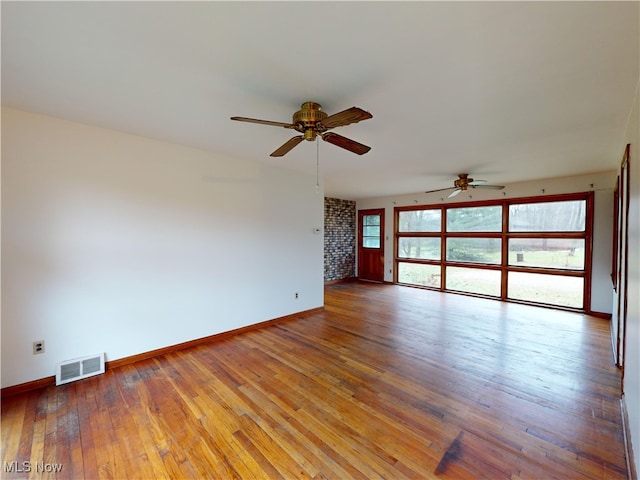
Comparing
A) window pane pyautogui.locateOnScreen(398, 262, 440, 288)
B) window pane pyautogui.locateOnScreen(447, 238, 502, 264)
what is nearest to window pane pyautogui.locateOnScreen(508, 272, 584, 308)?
window pane pyautogui.locateOnScreen(447, 238, 502, 264)

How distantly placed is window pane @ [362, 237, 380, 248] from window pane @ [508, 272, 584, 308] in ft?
11.0

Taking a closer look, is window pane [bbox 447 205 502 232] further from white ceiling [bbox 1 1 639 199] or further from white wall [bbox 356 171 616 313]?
white ceiling [bbox 1 1 639 199]

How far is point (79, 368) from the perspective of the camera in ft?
8.42

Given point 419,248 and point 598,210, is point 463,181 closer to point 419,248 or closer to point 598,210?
point 598,210

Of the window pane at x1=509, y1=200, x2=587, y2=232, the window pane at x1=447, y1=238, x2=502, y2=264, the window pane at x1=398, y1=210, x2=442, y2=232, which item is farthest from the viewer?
the window pane at x1=398, y1=210, x2=442, y2=232

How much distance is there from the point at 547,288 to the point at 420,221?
2.96 m

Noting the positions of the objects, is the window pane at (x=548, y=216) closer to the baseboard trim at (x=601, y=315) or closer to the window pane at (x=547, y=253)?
the window pane at (x=547, y=253)

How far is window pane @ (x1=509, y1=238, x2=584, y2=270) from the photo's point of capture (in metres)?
4.84

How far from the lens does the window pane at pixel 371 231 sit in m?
7.91

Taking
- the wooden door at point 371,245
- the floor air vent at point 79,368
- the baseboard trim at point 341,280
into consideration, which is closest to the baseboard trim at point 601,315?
the wooden door at point 371,245

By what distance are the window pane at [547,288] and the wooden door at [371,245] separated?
3.18m

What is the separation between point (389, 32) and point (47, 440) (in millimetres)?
3336

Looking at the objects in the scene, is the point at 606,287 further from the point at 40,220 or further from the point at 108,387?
the point at 40,220

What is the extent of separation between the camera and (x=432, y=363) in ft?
9.39
